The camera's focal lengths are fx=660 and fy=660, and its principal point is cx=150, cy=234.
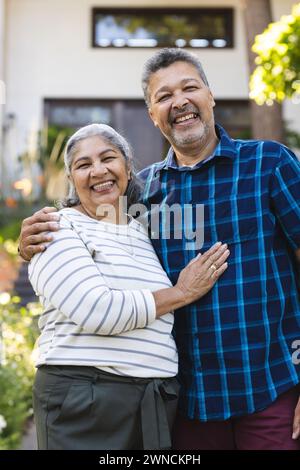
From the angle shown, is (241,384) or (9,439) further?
(9,439)

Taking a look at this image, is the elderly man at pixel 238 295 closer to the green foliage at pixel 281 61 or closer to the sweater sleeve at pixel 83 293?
the sweater sleeve at pixel 83 293

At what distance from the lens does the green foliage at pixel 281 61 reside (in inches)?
186

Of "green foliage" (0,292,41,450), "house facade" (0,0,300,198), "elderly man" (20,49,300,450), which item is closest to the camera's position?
"elderly man" (20,49,300,450)

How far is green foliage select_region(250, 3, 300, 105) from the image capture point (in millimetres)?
4719

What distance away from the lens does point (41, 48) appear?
11.8 metres

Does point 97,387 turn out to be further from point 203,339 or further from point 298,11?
point 298,11

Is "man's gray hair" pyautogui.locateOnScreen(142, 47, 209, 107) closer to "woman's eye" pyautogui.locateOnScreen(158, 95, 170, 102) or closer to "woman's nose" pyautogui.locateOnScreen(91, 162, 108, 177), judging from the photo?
"woman's eye" pyautogui.locateOnScreen(158, 95, 170, 102)

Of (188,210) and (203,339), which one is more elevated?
(188,210)

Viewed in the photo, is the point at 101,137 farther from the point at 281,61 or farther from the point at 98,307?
the point at 281,61

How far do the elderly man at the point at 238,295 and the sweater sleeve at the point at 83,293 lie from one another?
0.27ft

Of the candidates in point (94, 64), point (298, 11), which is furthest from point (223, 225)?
point (94, 64)

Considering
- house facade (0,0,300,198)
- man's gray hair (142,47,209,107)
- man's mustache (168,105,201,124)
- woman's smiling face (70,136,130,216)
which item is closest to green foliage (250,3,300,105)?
man's gray hair (142,47,209,107)

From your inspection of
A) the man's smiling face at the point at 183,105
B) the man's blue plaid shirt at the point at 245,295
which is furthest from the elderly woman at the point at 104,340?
the man's smiling face at the point at 183,105

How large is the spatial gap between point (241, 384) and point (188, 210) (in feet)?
2.34
